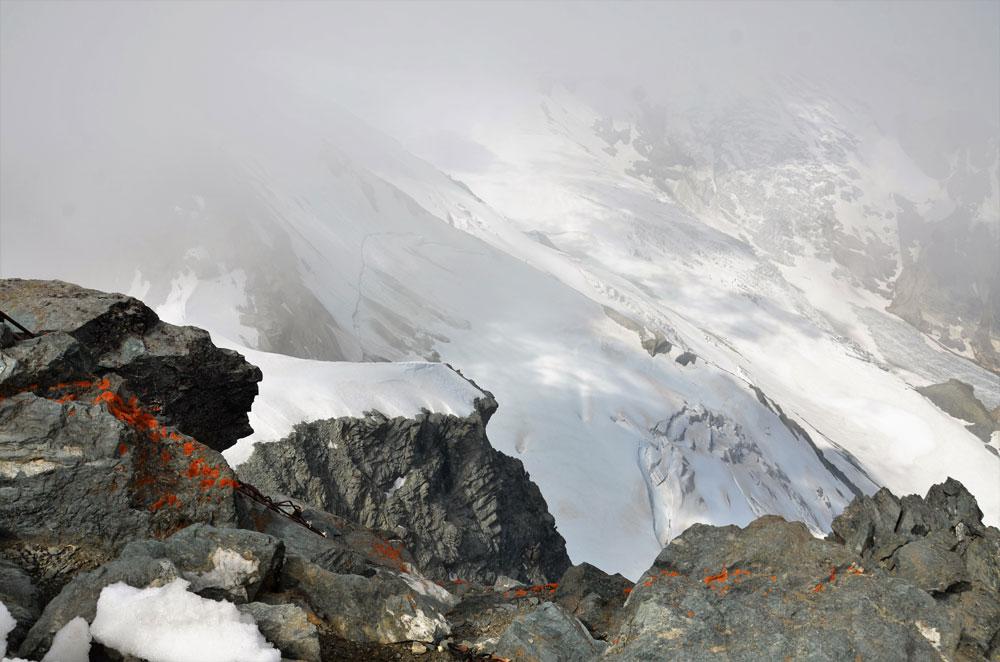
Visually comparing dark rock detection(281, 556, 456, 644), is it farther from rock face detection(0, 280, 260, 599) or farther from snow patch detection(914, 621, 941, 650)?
snow patch detection(914, 621, 941, 650)

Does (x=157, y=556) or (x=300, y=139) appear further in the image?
(x=300, y=139)

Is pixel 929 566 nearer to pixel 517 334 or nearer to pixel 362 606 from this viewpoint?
pixel 362 606

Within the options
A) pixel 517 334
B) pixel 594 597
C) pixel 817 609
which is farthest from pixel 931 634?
pixel 517 334

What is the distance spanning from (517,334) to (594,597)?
59.5 m

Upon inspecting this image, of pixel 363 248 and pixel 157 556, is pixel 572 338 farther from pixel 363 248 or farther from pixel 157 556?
pixel 157 556

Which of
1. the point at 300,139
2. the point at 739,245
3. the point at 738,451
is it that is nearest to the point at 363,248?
the point at 300,139

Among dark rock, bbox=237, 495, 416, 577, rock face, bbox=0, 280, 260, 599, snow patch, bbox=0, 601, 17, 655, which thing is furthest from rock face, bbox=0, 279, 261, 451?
snow patch, bbox=0, 601, 17, 655

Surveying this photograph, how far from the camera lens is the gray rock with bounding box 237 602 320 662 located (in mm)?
6820

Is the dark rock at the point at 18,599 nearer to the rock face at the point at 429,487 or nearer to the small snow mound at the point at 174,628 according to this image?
the small snow mound at the point at 174,628

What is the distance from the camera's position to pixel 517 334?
7175 cm

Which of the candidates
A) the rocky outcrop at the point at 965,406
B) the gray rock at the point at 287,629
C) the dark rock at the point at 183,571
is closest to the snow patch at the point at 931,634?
the gray rock at the point at 287,629

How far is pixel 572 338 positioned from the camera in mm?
72938

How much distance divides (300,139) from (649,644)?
3853 inches

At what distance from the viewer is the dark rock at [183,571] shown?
6402 mm
